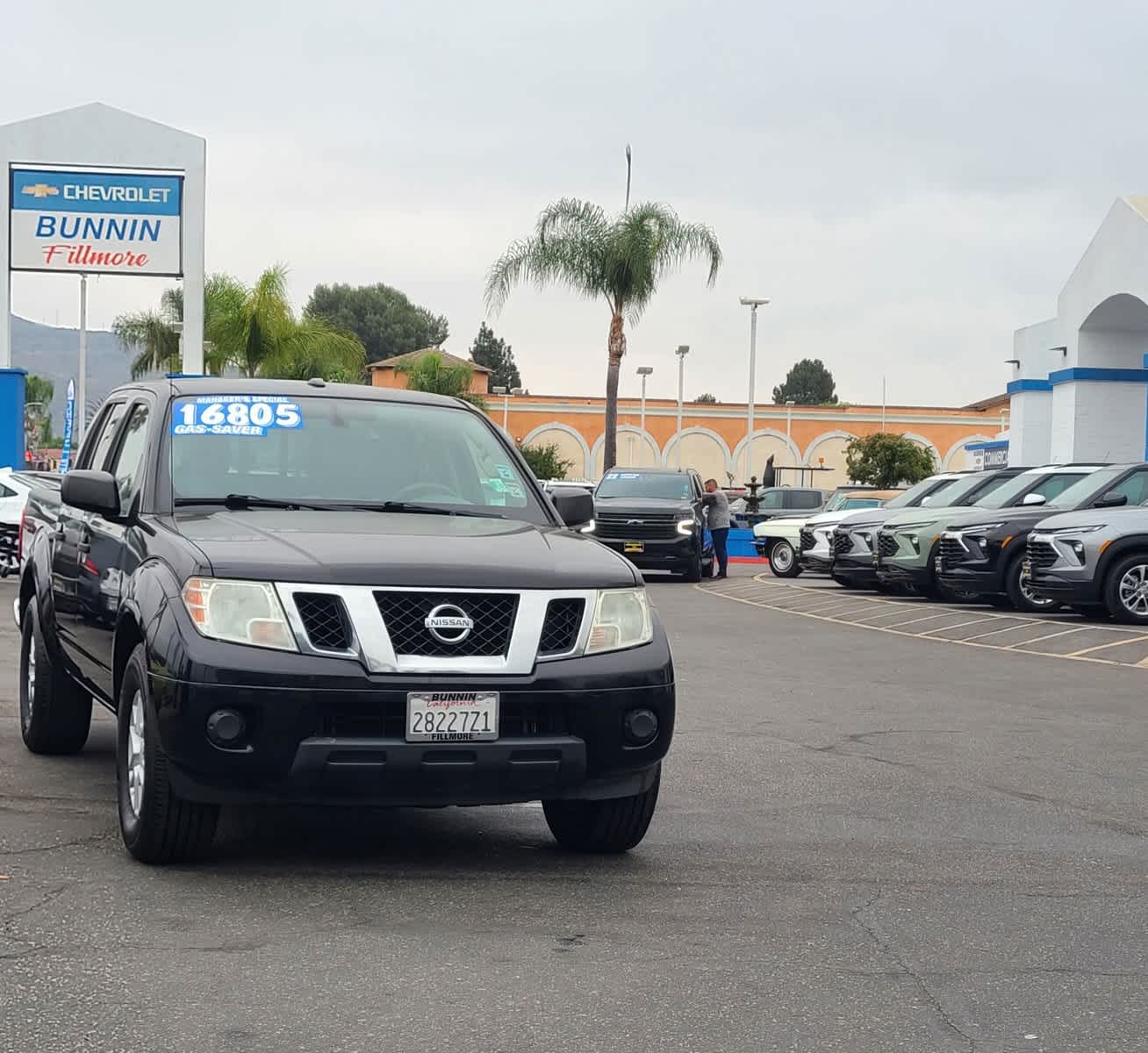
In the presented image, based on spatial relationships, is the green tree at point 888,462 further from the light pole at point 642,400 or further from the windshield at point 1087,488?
the windshield at point 1087,488

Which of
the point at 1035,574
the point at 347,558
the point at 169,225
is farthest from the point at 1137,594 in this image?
the point at 169,225

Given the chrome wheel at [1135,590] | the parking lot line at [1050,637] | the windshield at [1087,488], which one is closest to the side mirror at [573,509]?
the parking lot line at [1050,637]

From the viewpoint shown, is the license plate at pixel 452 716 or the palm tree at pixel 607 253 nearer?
the license plate at pixel 452 716

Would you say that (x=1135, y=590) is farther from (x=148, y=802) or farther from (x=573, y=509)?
(x=148, y=802)

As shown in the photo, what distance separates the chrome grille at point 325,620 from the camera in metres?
5.61

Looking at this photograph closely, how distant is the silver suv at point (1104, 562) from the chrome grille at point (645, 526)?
35.0 feet

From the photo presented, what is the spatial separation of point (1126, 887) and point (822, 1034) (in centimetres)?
227

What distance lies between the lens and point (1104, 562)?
1864 centimetres

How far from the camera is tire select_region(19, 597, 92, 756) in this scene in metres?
8.24

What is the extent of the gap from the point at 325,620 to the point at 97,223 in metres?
24.9

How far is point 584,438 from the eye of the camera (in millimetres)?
85625

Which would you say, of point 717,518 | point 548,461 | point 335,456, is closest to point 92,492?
point 335,456

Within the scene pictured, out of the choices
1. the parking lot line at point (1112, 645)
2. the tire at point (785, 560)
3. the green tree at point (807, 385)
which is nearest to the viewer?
the parking lot line at point (1112, 645)

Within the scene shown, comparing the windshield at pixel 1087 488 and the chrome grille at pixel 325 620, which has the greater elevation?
the windshield at pixel 1087 488
